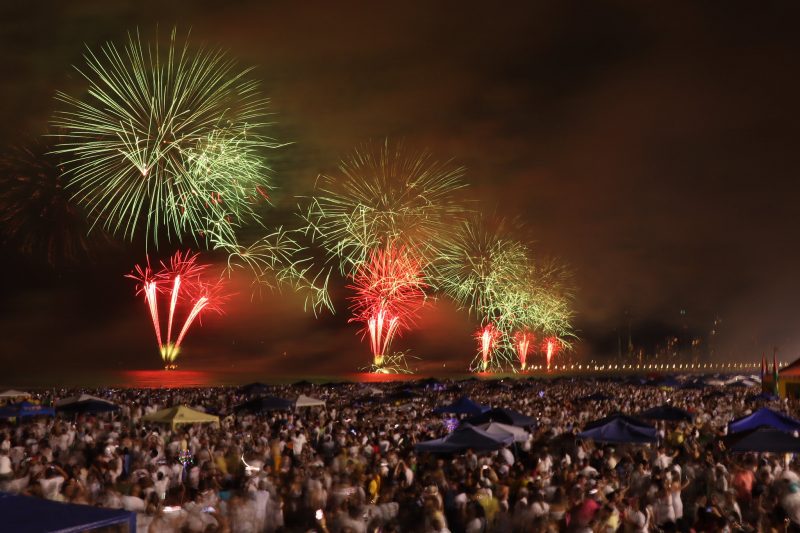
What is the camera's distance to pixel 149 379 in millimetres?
76125

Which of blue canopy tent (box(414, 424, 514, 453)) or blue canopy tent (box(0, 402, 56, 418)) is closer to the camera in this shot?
blue canopy tent (box(414, 424, 514, 453))

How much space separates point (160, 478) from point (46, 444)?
607 centimetres

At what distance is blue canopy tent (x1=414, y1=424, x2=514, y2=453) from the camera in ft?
46.9

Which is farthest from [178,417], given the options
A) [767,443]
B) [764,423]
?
[764,423]

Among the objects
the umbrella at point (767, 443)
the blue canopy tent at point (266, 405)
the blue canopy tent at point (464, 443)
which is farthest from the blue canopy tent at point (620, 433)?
the blue canopy tent at point (266, 405)

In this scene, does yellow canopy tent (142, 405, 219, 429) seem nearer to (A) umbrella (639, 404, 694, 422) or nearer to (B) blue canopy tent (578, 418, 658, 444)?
(B) blue canopy tent (578, 418, 658, 444)

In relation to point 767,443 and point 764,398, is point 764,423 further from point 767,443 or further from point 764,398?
point 764,398

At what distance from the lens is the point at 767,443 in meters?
13.4

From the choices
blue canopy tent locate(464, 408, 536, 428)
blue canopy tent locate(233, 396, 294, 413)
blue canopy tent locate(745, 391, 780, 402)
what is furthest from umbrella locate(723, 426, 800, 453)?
blue canopy tent locate(745, 391, 780, 402)

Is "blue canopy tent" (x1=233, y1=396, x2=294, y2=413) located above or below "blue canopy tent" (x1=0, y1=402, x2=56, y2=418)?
above

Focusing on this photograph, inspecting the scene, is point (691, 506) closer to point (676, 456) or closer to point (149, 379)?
point (676, 456)

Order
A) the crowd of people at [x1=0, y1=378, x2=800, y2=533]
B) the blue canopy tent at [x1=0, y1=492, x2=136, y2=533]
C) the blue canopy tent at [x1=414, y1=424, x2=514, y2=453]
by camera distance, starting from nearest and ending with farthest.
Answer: the blue canopy tent at [x1=0, y1=492, x2=136, y2=533] → the crowd of people at [x1=0, y1=378, x2=800, y2=533] → the blue canopy tent at [x1=414, y1=424, x2=514, y2=453]

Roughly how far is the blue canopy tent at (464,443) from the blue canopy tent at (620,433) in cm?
210

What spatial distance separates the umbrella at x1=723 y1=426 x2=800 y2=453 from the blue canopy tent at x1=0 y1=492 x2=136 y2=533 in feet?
36.9
